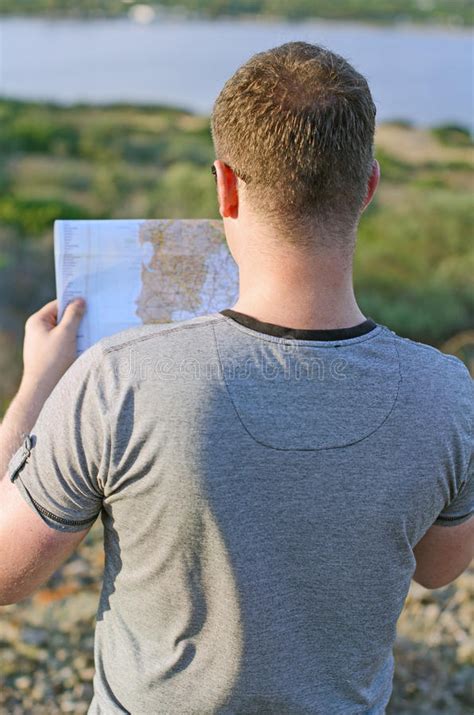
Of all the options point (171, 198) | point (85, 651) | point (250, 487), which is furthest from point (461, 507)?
point (171, 198)

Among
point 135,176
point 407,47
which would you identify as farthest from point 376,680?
point 407,47

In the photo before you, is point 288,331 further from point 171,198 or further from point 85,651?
point 171,198

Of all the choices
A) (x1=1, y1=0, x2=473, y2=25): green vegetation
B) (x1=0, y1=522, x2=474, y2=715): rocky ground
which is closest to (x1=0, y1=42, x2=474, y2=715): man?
(x1=0, y1=522, x2=474, y2=715): rocky ground

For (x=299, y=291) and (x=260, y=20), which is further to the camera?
(x=260, y=20)

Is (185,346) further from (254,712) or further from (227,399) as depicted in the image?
(254,712)

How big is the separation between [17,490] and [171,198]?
33.1ft

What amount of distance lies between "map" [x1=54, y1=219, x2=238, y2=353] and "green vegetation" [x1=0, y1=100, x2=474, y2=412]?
496cm

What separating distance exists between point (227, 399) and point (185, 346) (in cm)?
9

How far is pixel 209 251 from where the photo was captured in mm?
1529

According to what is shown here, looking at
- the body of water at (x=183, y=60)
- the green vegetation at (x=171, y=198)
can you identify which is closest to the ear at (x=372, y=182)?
the green vegetation at (x=171, y=198)

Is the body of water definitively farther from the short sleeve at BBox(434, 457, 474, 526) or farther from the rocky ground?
the short sleeve at BBox(434, 457, 474, 526)

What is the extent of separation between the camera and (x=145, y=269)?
153 cm

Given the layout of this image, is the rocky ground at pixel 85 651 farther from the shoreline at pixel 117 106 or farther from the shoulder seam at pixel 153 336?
the shoreline at pixel 117 106

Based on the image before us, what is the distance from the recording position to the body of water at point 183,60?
1226 centimetres
